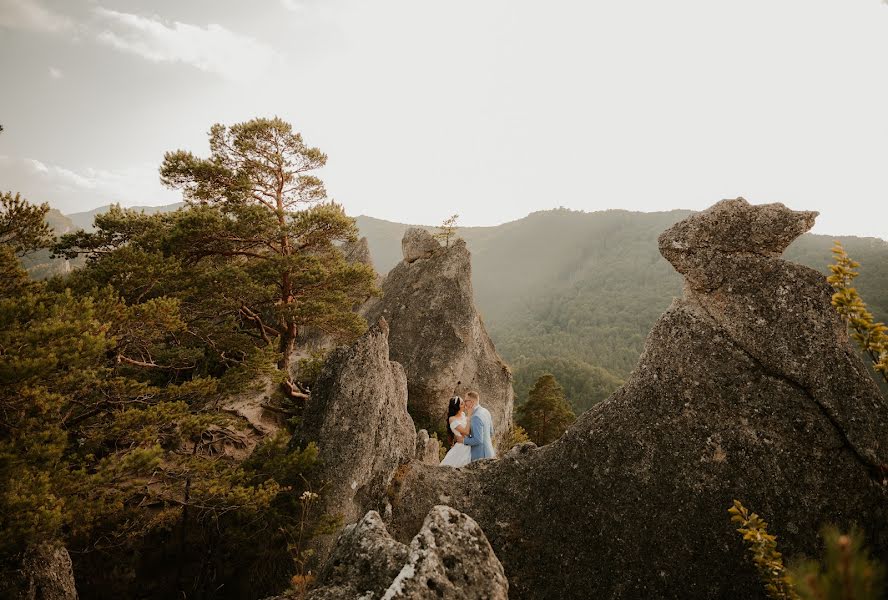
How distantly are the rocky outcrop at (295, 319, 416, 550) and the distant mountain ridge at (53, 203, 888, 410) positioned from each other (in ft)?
147

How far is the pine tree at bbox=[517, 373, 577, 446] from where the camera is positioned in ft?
102

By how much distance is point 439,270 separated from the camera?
78.4ft

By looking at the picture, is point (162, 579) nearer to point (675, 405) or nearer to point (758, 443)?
point (675, 405)

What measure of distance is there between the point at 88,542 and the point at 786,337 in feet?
47.0

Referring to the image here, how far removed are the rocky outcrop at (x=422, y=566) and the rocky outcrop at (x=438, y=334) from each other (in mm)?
16041

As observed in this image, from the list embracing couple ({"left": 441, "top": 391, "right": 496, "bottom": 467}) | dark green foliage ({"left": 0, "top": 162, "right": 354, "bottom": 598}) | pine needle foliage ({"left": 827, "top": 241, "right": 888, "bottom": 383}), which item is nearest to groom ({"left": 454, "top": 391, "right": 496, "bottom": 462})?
embracing couple ({"left": 441, "top": 391, "right": 496, "bottom": 467})

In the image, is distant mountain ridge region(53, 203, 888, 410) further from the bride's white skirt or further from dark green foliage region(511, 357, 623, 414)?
the bride's white skirt

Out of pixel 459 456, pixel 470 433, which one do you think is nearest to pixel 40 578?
pixel 459 456

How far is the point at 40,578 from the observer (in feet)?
21.7

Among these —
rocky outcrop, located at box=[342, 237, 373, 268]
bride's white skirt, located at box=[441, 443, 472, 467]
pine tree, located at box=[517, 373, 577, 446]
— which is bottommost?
pine tree, located at box=[517, 373, 577, 446]

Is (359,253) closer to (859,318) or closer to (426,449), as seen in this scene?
(426,449)

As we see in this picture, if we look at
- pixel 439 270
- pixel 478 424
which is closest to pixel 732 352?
pixel 478 424

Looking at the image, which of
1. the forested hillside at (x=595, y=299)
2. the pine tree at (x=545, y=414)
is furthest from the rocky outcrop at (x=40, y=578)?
the forested hillside at (x=595, y=299)

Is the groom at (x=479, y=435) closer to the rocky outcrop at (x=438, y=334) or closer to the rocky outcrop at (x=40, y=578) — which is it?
the rocky outcrop at (x=40, y=578)
